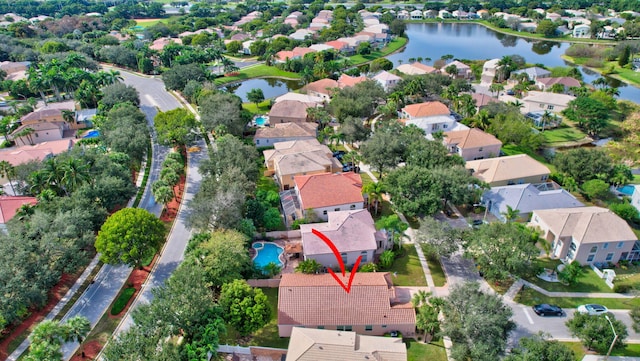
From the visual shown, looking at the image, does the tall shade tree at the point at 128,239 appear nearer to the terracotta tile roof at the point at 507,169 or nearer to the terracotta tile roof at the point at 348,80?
the terracotta tile roof at the point at 507,169

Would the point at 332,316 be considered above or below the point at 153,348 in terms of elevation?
below

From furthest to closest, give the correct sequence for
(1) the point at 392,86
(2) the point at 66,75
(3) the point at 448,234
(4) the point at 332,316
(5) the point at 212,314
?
(1) the point at 392,86 → (2) the point at 66,75 → (3) the point at 448,234 → (4) the point at 332,316 → (5) the point at 212,314

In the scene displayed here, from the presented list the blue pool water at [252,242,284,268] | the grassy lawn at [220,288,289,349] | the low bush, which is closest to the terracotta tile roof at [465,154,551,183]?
the blue pool water at [252,242,284,268]

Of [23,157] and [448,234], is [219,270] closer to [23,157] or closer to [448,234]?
[448,234]

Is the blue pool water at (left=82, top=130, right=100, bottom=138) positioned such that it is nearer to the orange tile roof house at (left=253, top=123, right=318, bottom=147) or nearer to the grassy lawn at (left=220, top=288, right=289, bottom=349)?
the orange tile roof house at (left=253, top=123, right=318, bottom=147)

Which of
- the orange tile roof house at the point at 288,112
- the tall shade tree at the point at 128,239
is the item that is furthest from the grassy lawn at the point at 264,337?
the orange tile roof house at the point at 288,112

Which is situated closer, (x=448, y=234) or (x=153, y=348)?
(x=153, y=348)

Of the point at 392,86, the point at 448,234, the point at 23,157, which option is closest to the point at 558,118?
the point at 392,86
